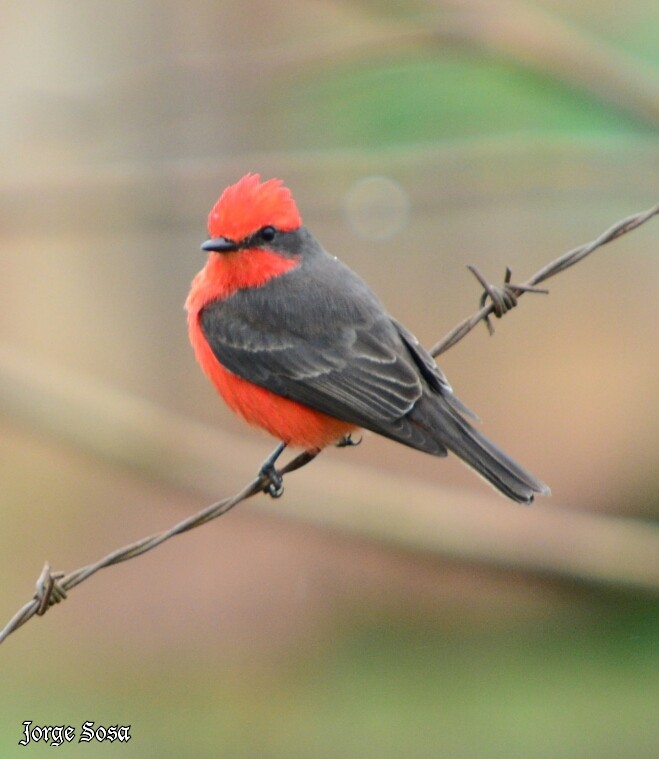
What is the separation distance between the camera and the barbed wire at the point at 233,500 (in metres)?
3.46

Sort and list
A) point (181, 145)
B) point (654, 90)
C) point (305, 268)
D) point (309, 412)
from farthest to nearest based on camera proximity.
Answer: point (181, 145)
point (654, 90)
point (305, 268)
point (309, 412)

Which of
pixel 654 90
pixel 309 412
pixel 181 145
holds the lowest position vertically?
pixel 309 412

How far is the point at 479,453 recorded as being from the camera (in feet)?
14.9

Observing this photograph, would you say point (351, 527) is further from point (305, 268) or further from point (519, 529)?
point (305, 268)

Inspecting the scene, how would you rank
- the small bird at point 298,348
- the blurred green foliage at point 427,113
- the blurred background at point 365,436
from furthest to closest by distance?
the blurred green foliage at point 427,113 → the blurred background at point 365,436 → the small bird at point 298,348

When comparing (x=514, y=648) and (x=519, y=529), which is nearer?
(x=519, y=529)

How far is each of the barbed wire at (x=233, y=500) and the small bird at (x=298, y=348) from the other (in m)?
0.30

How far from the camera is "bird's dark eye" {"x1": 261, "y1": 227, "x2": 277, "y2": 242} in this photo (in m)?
5.08

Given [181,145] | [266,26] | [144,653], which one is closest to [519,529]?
[144,653]

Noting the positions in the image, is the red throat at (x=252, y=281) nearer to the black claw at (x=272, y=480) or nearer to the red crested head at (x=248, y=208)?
the red crested head at (x=248, y=208)

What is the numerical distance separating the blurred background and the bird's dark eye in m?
1.96

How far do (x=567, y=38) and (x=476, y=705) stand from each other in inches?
202

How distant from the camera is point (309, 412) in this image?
4848 mm
